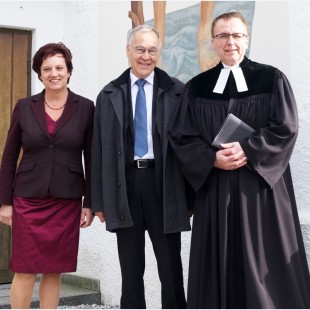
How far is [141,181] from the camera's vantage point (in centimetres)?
338

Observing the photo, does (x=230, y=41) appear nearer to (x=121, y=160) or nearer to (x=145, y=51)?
(x=145, y=51)

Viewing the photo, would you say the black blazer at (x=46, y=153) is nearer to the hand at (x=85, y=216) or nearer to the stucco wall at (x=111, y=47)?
the hand at (x=85, y=216)

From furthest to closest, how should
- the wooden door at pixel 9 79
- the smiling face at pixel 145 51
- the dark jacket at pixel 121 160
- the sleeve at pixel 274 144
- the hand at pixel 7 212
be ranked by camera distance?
the wooden door at pixel 9 79, the hand at pixel 7 212, the smiling face at pixel 145 51, the dark jacket at pixel 121 160, the sleeve at pixel 274 144

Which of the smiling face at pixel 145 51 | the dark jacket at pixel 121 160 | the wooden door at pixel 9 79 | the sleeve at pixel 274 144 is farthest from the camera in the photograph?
the wooden door at pixel 9 79

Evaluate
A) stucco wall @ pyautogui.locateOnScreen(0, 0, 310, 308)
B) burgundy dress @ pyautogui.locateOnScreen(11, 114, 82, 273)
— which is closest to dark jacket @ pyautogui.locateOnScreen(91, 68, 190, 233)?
burgundy dress @ pyautogui.locateOnScreen(11, 114, 82, 273)

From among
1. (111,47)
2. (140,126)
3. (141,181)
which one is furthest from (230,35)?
(111,47)

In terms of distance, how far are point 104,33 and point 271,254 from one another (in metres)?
3.20

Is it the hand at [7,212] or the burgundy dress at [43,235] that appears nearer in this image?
the burgundy dress at [43,235]

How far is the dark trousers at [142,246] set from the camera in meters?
3.39

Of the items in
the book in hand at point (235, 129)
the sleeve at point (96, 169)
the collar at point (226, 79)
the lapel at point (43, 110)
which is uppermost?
the collar at point (226, 79)

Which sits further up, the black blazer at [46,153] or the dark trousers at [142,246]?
the black blazer at [46,153]

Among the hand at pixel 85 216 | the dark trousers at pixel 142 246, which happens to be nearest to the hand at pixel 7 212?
the hand at pixel 85 216

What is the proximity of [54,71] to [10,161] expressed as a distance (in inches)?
26.7

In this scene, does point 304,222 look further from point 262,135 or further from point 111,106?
point 111,106
